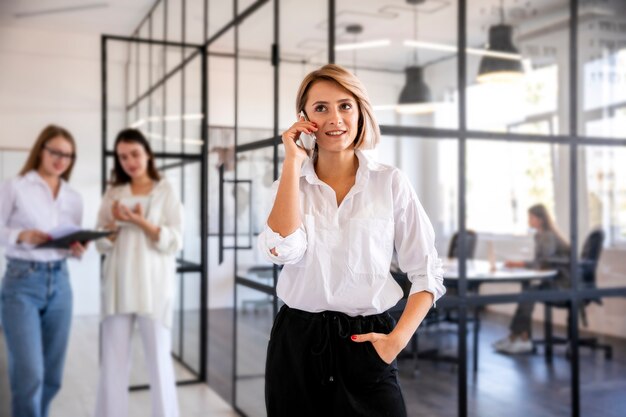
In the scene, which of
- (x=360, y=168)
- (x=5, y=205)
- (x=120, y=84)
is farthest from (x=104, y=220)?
Result: (x=120, y=84)

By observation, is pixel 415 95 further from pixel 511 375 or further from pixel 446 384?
pixel 446 384

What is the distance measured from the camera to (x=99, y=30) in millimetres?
6809

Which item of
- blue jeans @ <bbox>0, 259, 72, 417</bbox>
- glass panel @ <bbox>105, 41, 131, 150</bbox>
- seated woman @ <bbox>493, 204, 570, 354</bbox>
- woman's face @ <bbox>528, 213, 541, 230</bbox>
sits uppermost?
glass panel @ <bbox>105, 41, 131, 150</bbox>

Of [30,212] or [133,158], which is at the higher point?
[133,158]

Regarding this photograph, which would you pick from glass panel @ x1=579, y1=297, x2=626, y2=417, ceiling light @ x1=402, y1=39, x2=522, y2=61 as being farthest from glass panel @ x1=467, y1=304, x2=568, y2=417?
ceiling light @ x1=402, y1=39, x2=522, y2=61

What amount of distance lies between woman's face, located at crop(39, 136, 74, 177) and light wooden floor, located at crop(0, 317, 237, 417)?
1516 millimetres

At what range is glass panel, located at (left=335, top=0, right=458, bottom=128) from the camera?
9.33ft

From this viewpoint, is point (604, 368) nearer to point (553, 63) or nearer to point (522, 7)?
point (553, 63)

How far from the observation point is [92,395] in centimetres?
423

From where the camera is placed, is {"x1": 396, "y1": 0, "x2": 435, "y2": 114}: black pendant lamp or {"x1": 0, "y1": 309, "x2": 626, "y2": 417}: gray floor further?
{"x1": 0, "y1": 309, "x2": 626, "y2": 417}: gray floor

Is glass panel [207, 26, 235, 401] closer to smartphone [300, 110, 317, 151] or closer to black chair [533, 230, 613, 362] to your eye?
black chair [533, 230, 613, 362]

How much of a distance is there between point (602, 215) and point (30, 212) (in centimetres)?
307

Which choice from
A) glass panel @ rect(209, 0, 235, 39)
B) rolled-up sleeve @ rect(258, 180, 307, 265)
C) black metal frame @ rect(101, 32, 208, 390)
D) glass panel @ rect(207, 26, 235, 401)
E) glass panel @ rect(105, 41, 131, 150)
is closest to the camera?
rolled-up sleeve @ rect(258, 180, 307, 265)

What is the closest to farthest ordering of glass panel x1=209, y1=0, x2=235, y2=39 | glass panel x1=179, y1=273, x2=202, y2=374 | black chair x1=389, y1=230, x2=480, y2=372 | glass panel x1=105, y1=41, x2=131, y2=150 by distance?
1. black chair x1=389, y1=230, x2=480, y2=372
2. glass panel x1=209, y1=0, x2=235, y2=39
3. glass panel x1=179, y1=273, x2=202, y2=374
4. glass panel x1=105, y1=41, x2=131, y2=150
